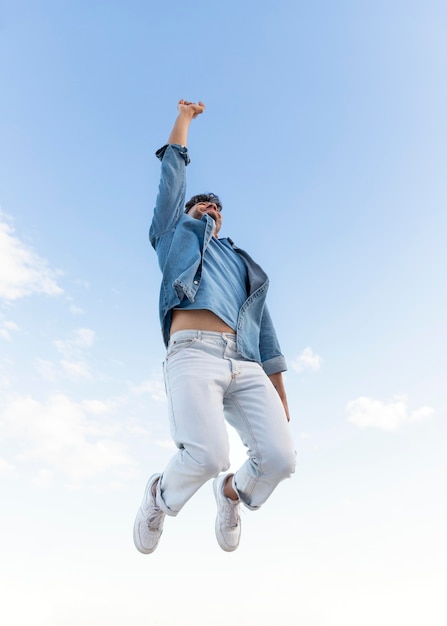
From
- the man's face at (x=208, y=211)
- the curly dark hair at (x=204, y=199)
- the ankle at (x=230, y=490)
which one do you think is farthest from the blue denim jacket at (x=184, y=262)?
the ankle at (x=230, y=490)

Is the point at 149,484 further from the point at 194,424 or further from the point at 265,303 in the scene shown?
the point at 265,303

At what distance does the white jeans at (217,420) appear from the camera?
3.65 metres

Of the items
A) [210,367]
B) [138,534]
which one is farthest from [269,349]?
[138,534]

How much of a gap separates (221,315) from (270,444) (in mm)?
1028

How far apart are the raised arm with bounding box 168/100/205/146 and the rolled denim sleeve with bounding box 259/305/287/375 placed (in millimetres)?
1668

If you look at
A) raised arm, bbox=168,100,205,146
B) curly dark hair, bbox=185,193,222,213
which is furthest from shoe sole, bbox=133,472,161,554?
raised arm, bbox=168,100,205,146

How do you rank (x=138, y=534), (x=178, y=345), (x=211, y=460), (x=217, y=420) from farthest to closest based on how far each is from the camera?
(x=138, y=534), (x=178, y=345), (x=217, y=420), (x=211, y=460)

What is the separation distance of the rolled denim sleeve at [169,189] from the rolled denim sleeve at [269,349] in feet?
3.78

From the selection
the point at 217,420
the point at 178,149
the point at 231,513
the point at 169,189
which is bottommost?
the point at 231,513

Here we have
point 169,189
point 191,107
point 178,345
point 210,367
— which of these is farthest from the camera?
point 191,107

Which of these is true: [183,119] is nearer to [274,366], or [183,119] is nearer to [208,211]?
[208,211]

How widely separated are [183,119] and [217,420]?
2.64 m

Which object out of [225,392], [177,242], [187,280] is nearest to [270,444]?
[225,392]

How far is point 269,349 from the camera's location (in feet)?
15.1
